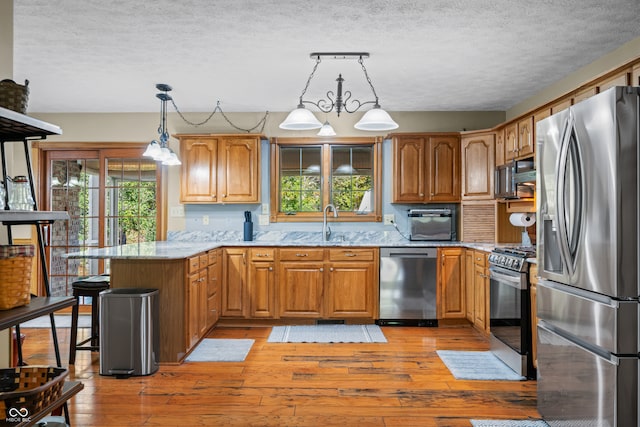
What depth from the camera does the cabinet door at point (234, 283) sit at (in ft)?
16.1

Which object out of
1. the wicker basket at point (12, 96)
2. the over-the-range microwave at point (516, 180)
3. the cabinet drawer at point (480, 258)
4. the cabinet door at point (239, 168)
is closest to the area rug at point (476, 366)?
the cabinet drawer at point (480, 258)

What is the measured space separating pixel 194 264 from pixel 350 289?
1739mm

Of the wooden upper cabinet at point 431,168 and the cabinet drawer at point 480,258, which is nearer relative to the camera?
the cabinet drawer at point 480,258

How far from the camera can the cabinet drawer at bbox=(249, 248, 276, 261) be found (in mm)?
4930

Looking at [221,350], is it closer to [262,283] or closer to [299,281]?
[262,283]

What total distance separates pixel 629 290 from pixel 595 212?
1.22ft

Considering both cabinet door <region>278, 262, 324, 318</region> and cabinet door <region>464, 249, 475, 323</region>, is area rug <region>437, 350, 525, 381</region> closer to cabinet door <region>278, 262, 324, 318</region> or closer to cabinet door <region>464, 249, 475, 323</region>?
cabinet door <region>464, 249, 475, 323</region>

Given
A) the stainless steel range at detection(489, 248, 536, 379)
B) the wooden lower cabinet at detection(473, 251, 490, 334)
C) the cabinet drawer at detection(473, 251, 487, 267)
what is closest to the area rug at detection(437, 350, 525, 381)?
the stainless steel range at detection(489, 248, 536, 379)

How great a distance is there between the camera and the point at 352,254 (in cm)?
492

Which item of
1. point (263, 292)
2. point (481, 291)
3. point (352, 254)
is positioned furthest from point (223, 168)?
point (481, 291)

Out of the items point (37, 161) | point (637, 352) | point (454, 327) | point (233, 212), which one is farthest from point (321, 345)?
point (37, 161)

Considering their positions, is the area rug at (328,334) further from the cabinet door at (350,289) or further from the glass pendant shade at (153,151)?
the glass pendant shade at (153,151)

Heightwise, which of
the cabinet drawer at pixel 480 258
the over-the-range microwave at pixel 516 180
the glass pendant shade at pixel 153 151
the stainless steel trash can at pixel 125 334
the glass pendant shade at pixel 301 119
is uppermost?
the glass pendant shade at pixel 301 119

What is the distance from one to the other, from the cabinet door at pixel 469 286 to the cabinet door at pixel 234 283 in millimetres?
2264
